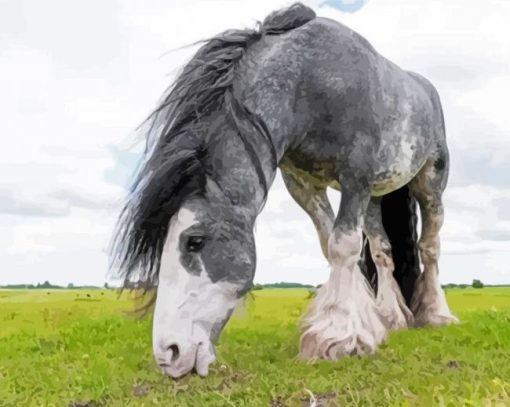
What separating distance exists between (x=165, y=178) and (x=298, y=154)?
3.57ft

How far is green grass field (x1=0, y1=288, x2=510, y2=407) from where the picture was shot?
3.22m

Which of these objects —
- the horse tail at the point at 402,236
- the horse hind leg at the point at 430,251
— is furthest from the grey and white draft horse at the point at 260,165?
the horse tail at the point at 402,236

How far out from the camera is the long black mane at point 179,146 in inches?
147

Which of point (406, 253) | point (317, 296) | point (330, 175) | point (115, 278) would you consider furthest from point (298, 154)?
point (406, 253)

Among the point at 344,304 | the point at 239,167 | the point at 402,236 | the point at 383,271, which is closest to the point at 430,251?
the point at 402,236

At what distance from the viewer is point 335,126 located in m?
4.41

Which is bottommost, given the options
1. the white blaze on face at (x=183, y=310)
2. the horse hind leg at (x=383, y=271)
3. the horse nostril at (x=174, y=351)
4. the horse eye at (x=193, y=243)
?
the horse hind leg at (x=383, y=271)

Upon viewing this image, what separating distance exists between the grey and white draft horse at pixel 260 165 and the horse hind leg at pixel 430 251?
721 millimetres

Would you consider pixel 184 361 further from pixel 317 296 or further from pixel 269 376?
pixel 317 296

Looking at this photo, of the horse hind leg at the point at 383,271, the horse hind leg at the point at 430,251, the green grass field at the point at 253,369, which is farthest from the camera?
the horse hind leg at the point at 430,251

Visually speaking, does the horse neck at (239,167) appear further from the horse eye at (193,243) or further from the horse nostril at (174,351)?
the horse nostril at (174,351)

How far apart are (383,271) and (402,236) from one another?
55cm

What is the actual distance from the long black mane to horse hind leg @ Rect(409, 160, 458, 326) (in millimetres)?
2628

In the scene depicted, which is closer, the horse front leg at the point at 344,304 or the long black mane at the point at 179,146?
the long black mane at the point at 179,146
